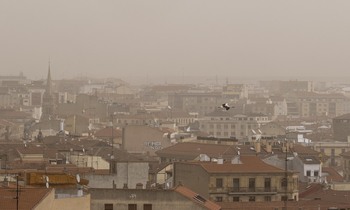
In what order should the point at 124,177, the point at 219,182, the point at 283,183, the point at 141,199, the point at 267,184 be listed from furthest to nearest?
1. the point at 283,183
2. the point at 267,184
3. the point at 219,182
4. the point at 124,177
5. the point at 141,199

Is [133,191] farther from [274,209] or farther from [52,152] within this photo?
[52,152]

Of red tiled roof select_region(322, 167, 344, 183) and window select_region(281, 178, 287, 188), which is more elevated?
window select_region(281, 178, 287, 188)

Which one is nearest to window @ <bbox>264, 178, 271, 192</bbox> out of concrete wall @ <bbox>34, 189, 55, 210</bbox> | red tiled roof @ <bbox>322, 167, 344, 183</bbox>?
red tiled roof @ <bbox>322, 167, 344, 183</bbox>

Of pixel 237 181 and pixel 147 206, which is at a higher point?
pixel 147 206

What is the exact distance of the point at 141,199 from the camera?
40531 mm

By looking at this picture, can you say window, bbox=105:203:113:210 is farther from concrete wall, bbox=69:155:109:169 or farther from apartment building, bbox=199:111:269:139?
apartment building, bbox=199:111:269:139

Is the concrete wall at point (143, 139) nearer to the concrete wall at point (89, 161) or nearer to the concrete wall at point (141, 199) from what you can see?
the concrete wall at point (89, 161)

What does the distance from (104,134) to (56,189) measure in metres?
78.0

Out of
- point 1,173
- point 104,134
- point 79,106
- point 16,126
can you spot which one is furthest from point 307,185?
point 79,106

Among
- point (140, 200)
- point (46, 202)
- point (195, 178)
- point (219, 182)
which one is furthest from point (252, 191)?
point (46, 202)

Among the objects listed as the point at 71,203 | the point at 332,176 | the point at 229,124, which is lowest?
the point at 229,124

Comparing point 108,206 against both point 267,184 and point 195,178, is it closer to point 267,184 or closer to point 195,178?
point 195,178

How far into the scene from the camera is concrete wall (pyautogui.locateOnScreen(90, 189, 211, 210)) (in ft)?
133

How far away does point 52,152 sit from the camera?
242ft
